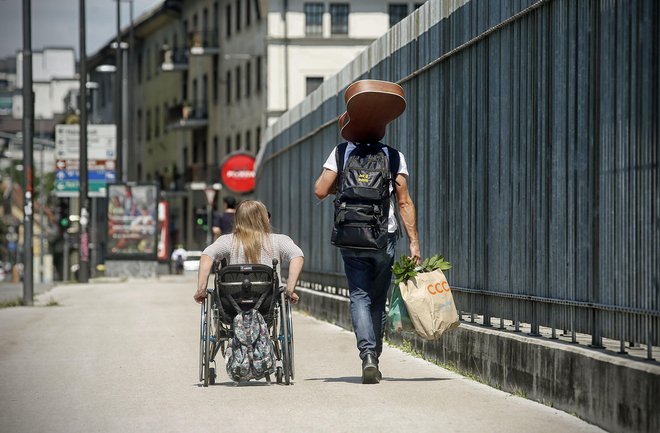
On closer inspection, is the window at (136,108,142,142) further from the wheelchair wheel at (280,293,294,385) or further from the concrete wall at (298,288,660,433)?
the wheelchair wheel at (280,293,294,385)

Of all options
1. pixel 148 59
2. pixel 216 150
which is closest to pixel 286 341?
pixel 216 150

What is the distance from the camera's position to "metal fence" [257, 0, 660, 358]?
341 inches

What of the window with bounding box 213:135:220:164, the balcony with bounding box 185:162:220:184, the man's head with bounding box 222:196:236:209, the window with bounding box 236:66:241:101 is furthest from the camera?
the window with bounding box 213:135:220:164

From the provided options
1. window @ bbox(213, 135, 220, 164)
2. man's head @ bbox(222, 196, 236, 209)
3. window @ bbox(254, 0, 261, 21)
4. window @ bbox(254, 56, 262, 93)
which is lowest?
man's head @ bbox(222, 196, 236, 209)

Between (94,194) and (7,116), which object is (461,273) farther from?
(7,116)

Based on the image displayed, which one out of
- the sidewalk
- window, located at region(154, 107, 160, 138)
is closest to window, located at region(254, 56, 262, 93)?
window, located at region(154, 107, 160, 138)

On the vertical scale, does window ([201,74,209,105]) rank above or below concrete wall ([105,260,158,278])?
above

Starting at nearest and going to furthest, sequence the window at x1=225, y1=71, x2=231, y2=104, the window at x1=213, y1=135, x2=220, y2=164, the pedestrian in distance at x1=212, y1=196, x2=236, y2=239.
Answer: the pedestrian in distance at x1=212, y1=196, x2=236, y2=239 → the window at x1=225, y1=71, x2=231, y2=104 → the window at x1=213, y1=135, x2=220, y2=164

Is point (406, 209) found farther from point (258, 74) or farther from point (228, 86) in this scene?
point (228, 86)

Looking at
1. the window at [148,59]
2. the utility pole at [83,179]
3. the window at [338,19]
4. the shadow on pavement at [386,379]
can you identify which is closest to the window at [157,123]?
the window at [148,59]

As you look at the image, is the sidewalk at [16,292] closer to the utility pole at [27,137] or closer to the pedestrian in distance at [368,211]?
the utility pole at [27,137]

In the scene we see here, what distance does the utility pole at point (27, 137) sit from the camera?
1099 inches

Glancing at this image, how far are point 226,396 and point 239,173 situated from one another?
31.3 m

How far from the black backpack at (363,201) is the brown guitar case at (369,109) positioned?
0.15 m
